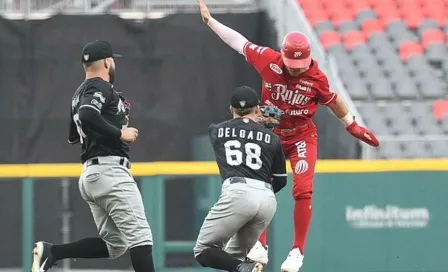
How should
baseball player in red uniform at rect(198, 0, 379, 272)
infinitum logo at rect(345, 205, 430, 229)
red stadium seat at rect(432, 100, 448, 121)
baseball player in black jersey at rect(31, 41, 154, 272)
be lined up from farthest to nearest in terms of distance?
red stadium seat at rect(432, 100, 448, 121) → infinitum logo at rect(345, 205, 430, 229) → baseball player in red uniform at rect(198, 0, 379, 272) → baseball player in black jersey at rect(31, 41, 154, 272)

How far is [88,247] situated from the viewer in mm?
6770

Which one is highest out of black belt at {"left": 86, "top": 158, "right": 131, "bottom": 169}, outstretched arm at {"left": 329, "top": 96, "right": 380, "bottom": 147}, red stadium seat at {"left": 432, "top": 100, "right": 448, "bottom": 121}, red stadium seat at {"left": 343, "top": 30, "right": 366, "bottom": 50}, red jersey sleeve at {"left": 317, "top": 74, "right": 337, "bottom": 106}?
red stadium seat at {"left": 343, "top": 30, "right": 366, "bottom": 50}

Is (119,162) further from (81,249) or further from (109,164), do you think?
(81,249)

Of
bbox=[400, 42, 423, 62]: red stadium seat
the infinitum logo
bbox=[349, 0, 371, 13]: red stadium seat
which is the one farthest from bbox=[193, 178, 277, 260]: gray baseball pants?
bbox=[349, 0, 371, 13]: red stadium seat

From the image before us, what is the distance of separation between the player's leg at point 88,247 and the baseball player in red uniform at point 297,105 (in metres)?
1.04

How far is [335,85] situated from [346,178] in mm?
1702

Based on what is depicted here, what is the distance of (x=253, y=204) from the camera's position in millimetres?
6555

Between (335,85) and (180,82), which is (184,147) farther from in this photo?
(335,85)

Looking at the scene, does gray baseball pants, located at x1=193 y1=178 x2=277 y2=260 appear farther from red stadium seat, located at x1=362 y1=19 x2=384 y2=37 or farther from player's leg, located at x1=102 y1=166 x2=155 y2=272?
red stadium seat, located at x1=362 y1=19 x2=384 y2=37

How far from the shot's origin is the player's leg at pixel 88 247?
6.66 m

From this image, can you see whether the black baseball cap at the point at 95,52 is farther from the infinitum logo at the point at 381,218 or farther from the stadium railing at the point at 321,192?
the infinitum logo at the point at 381,218

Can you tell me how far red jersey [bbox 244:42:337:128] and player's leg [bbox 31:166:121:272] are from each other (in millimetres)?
1566

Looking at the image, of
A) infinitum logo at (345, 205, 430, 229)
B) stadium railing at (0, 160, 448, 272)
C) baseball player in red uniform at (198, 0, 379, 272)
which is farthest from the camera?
infinitum logo at (345, 205, 430, 229)

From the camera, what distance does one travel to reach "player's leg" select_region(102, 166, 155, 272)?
6.48 m
